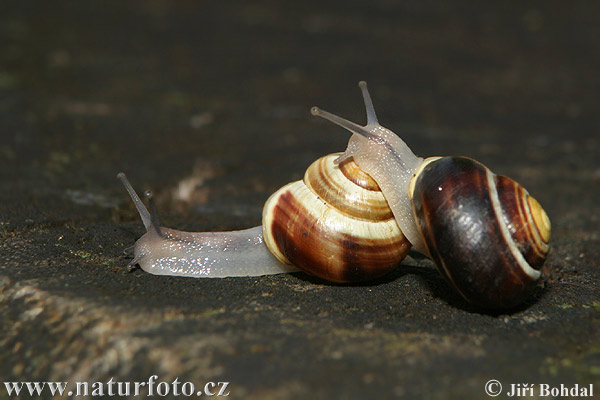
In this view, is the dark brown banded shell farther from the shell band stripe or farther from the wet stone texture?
the wet stone texture

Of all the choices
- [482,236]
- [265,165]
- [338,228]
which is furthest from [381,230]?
[265,165]

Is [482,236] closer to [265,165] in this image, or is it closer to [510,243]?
[510,243]

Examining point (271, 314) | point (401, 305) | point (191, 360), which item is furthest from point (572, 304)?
point (191, 360)

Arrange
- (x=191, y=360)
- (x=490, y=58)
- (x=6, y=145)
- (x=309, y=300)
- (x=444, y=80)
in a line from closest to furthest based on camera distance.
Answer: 1. (x=191, y=360)
2. (x=309, y=300)
3. (x=6, y=145)
4. (x=444, y=80)
5. (x=490, y=58)

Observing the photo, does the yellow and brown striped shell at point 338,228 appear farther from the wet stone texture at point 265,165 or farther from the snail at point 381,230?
the wet stone texture at point 265,165

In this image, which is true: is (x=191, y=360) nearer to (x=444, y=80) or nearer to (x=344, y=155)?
(x=344, y=155)

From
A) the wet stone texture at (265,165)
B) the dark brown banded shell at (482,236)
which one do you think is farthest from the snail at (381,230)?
the wet stone texture at (265,165)

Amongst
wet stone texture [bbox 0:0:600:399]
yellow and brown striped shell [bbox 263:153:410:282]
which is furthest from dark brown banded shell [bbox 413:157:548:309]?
yellow and brown striped shell [bbox 263:153:410:282]
